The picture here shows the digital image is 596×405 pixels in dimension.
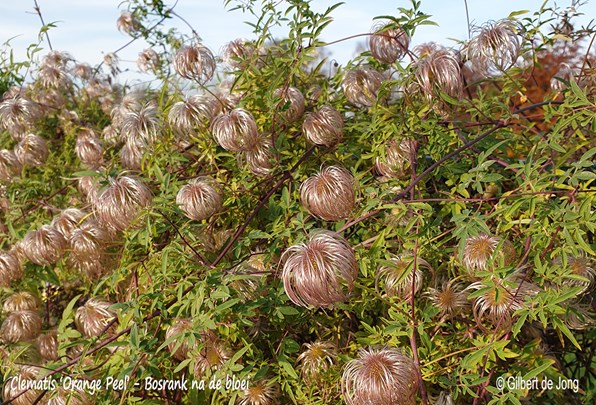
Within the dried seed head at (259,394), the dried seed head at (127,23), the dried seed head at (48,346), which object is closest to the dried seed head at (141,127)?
the dried seed head at (259,394)

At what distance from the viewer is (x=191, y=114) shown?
1806 mm

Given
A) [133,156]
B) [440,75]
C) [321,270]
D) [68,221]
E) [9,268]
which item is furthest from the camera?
[9,268]

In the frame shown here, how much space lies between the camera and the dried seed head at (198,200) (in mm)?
1627

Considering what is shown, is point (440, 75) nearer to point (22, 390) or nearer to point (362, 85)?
point (362, 85)

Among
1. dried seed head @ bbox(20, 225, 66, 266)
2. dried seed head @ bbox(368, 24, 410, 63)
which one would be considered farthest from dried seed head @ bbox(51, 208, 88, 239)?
dried seed head @ bbox(368, 24, 410, 63)

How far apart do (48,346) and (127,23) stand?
158cm

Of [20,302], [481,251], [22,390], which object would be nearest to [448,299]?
[481,251]

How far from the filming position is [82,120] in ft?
9.93

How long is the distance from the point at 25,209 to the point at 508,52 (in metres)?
1.71

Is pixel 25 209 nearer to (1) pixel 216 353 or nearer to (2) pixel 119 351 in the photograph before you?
(2) pixel 119 351

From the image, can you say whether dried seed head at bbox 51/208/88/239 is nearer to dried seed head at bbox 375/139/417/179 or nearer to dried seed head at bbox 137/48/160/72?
dried seed head at bbox 375/139/417/179

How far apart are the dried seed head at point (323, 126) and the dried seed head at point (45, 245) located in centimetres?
76

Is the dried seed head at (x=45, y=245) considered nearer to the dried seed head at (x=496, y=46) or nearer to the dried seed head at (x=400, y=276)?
the dried seed head at (x=400, y=276)

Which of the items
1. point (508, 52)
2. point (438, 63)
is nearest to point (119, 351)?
point (438, 63)
